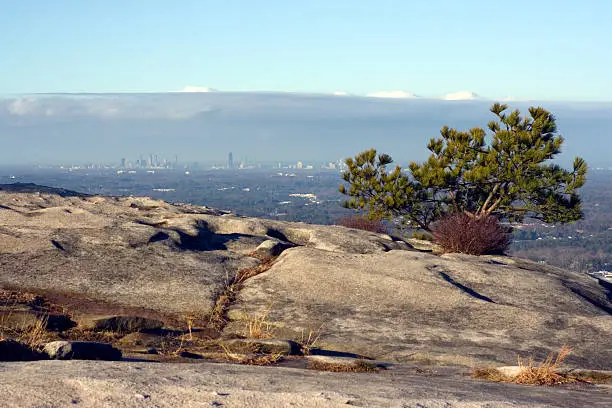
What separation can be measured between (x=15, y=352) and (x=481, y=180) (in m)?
21.1

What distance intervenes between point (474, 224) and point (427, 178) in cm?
850

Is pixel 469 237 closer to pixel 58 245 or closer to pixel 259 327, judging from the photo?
pixel 259 327

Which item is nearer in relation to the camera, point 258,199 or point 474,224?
point 474,224

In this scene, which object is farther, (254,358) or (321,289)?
(321,289)

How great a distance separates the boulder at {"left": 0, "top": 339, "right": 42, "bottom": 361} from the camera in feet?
25.3

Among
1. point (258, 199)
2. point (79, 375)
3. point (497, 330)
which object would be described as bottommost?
point (258, 199)

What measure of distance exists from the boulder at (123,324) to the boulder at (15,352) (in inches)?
82.9

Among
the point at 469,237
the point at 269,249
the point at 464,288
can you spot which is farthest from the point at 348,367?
the point at 469,237

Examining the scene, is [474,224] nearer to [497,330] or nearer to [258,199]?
[497,330]

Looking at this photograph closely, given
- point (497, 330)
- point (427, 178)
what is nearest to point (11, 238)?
point (497, 330)

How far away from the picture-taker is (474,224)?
62.0 feet

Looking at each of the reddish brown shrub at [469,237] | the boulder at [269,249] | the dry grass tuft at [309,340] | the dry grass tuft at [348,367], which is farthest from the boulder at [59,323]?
the reddish brown shrub at [469,237]

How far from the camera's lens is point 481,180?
2638 cm

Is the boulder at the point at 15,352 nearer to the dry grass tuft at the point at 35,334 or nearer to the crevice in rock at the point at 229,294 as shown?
the dry grass tuft at the point at 35,334
